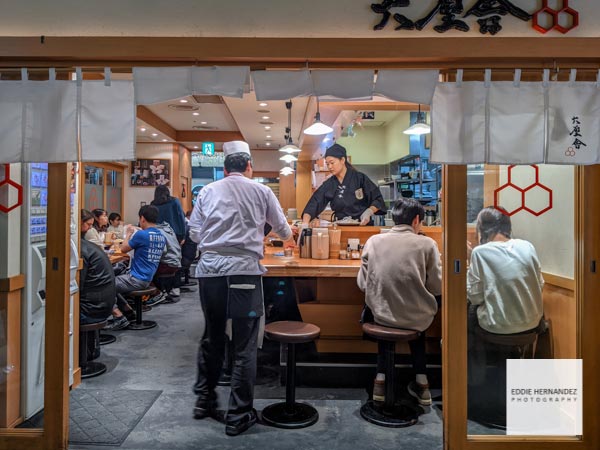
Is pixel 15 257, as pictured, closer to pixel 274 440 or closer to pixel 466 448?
pixel 274 440

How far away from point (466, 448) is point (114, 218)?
6.68 meters

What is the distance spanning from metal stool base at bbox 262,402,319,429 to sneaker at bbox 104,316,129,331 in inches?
110

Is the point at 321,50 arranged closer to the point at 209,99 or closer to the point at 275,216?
the point at 275,216

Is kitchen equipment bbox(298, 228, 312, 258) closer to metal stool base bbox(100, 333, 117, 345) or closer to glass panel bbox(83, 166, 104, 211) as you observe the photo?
metal stool base bbox(100, 333, 117, 345)

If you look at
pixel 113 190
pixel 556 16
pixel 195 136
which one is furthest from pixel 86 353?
pixel 195 136

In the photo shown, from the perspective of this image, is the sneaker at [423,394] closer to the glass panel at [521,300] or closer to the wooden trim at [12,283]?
the glass panel at [521,300]

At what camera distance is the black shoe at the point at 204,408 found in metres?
3.04

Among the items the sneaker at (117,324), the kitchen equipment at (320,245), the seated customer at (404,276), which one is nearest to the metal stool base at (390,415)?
the seated customer at (404,276)

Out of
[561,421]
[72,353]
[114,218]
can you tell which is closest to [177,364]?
[72,353]

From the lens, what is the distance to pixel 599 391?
2.56 metres

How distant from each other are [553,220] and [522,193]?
27 cm

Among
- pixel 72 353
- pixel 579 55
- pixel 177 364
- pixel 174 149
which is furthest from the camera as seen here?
pixel 174 149

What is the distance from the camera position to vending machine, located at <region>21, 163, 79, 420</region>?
274 centimetres

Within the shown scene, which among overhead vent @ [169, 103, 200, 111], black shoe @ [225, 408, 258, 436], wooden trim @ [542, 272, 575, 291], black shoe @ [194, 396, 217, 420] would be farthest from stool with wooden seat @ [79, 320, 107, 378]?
overhead vent @ [169, 103, 200, 111]
